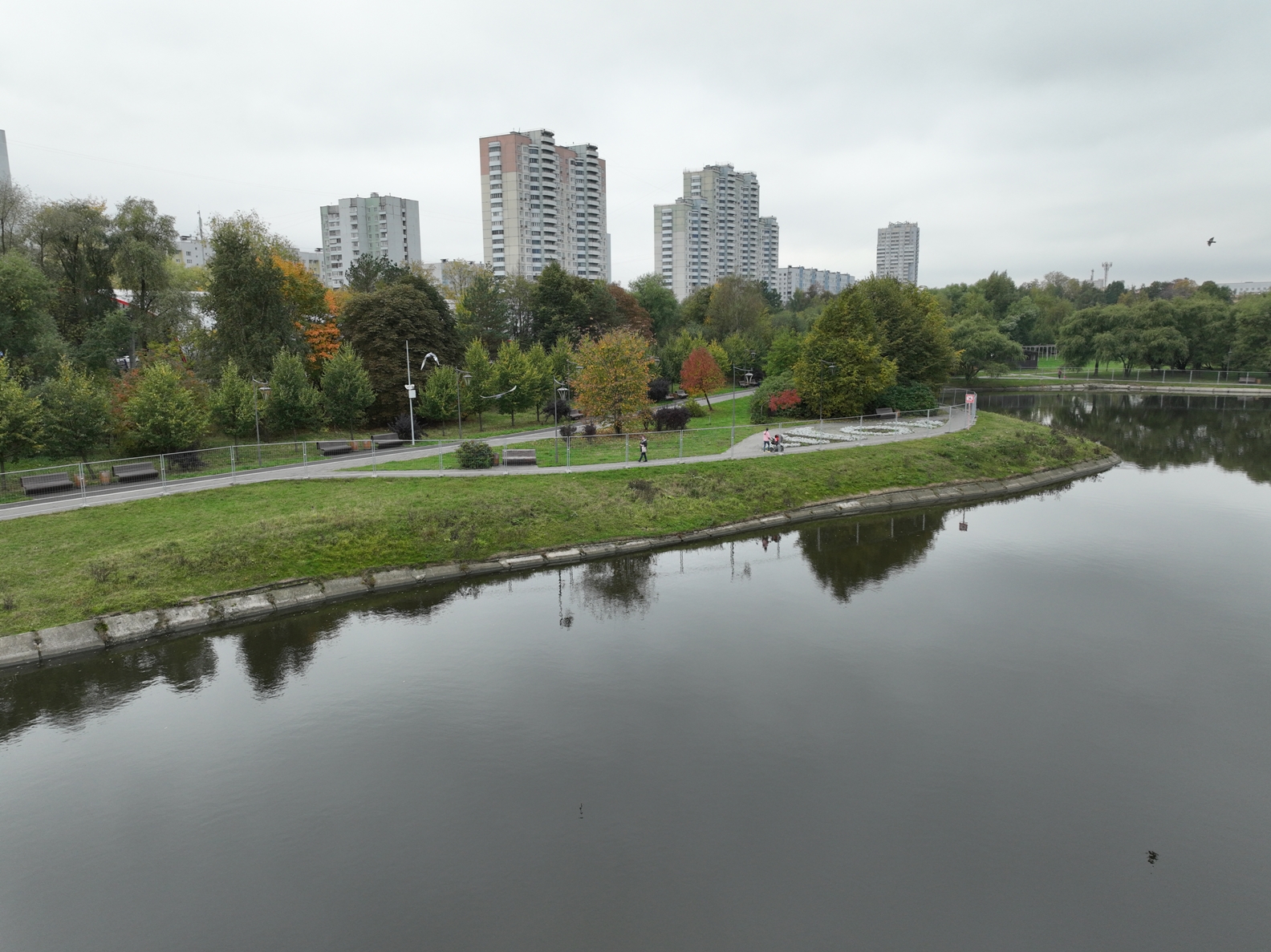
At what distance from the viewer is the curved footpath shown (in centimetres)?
1734

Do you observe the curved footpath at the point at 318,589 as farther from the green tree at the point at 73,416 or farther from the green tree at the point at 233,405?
the green tree at the point at 233,405

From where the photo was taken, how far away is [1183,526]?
2745cm

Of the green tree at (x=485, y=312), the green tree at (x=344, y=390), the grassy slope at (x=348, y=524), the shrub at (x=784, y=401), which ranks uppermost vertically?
the green tree at (x=485, y=312)

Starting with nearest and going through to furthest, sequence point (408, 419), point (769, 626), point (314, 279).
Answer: point (769, 626) < point (408, 419) < point (314, 279)

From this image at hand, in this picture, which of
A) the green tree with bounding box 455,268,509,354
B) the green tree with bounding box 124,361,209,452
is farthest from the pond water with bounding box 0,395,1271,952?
the green tree with bounding box 455,268,509,354

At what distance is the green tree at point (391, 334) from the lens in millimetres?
43500

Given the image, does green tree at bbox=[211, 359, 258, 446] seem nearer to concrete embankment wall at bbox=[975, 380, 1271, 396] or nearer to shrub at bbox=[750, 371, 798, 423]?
shrub at bbox=[750, 371, 798, 423]

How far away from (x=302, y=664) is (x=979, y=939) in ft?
46.5

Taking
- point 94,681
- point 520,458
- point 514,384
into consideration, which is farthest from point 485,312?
point 94,681

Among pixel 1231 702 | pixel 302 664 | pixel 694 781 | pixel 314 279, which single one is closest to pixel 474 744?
pixel 694 781

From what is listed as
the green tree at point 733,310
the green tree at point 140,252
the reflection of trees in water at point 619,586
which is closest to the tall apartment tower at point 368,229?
the green tree at point 733,310

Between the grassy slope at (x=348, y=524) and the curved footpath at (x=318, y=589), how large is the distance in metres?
0.35

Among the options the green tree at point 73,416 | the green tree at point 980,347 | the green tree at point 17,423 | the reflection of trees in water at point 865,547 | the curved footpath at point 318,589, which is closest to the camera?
the curved footpath at point 318,589

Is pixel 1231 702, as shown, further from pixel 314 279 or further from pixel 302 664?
pixel 314 279
